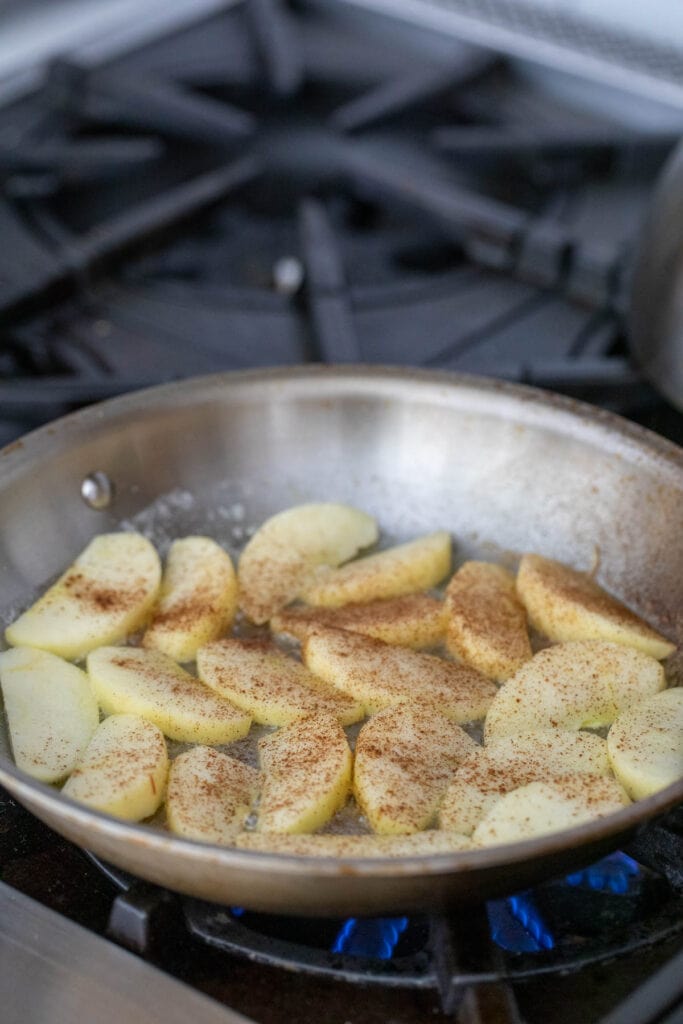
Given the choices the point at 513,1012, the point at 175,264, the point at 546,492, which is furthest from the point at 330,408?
the point at 513,1012

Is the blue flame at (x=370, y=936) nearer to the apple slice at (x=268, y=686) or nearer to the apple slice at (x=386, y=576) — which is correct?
the apple slice at (x=268, y=686)

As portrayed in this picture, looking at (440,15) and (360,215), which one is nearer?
(360,215)

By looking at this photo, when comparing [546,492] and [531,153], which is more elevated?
[531,153]

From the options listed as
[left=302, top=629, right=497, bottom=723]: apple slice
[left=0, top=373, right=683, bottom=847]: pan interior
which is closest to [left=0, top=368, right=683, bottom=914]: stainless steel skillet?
[left=0, top=373, right=683, bottom=847]: pan interior

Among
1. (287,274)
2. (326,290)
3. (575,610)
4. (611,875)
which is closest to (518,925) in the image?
(611,875)

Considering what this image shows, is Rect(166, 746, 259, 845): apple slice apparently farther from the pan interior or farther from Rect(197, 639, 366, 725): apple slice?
the pan interior

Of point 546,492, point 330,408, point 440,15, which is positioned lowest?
point 546,492

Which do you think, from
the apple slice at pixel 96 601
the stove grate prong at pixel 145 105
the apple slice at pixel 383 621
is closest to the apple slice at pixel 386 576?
the apple slice at pixel 383 621

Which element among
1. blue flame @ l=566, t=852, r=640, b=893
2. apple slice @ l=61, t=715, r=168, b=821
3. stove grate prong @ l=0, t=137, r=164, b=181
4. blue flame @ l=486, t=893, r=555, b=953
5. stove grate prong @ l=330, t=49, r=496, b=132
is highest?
stove grate prong @ l=0, t=137, r=164, b=181

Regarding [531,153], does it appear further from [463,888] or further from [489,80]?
[463,888]
